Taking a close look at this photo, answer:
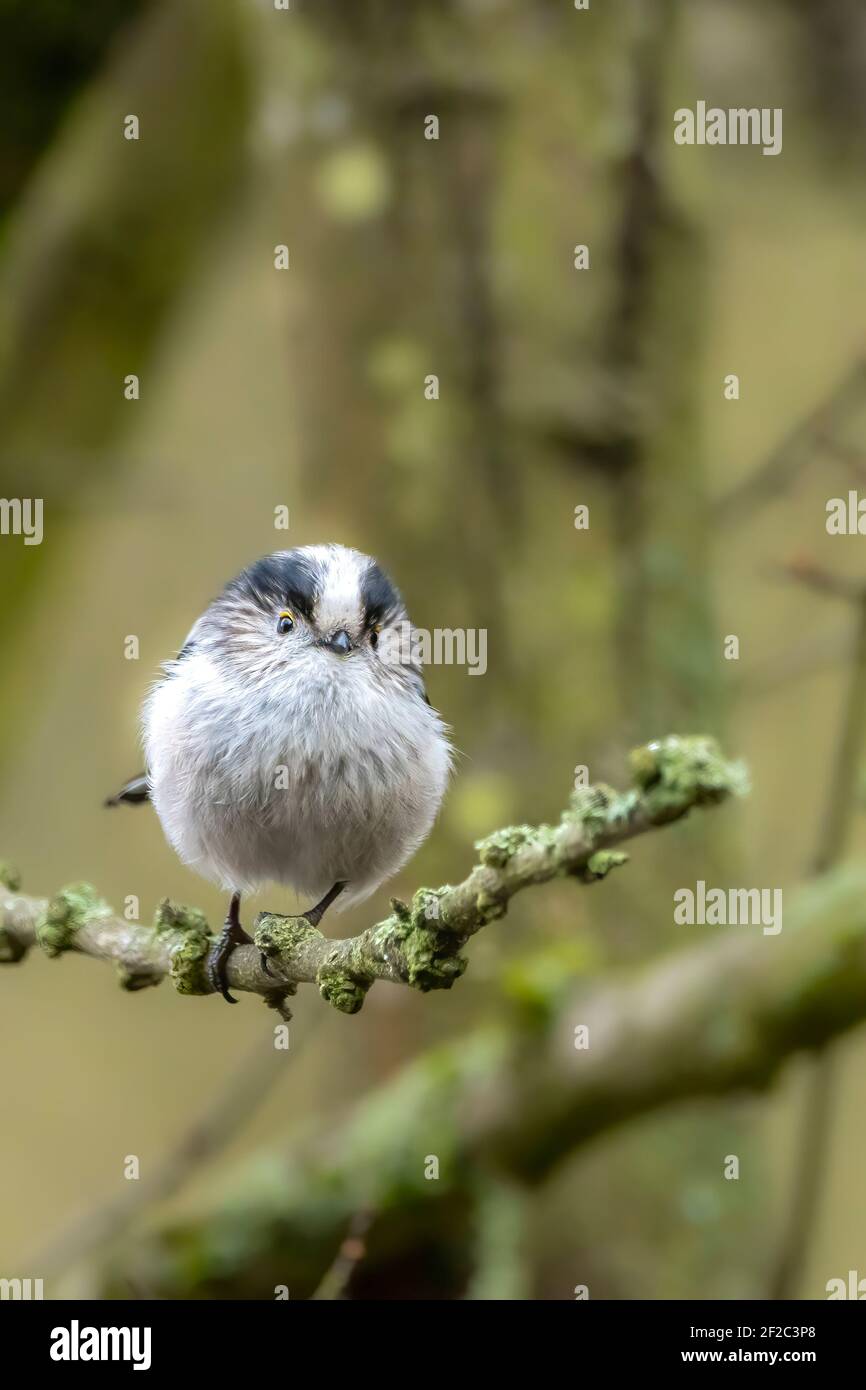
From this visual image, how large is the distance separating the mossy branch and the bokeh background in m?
0.97

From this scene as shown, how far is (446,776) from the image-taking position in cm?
310

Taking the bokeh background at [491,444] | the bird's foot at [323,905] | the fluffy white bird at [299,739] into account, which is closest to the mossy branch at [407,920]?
the fluffy white bird at [299,739]

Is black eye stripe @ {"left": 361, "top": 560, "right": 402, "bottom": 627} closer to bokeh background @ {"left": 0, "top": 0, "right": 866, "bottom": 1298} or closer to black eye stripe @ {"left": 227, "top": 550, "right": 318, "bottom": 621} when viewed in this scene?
black eye stripe @ {"left": 227, "top": 550, "right": 318, "bottom": 621}

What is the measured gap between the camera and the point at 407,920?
1.68 meters

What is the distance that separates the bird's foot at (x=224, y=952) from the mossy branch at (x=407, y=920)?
0.03 metres

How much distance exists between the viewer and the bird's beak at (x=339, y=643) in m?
2.80

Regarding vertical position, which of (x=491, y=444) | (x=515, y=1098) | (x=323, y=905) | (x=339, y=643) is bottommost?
(x=515, y=1098)

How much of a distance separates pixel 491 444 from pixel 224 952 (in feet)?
6.67

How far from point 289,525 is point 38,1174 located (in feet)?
9.31

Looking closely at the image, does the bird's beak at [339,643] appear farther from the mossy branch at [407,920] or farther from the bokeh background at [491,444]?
the bokeh background at [491,444]

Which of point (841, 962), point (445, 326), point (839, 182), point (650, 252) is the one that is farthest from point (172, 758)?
point (839, 182)

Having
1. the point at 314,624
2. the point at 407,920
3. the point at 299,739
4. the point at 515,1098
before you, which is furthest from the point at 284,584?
the point at 515,1098

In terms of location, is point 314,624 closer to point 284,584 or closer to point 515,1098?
point 284,584
